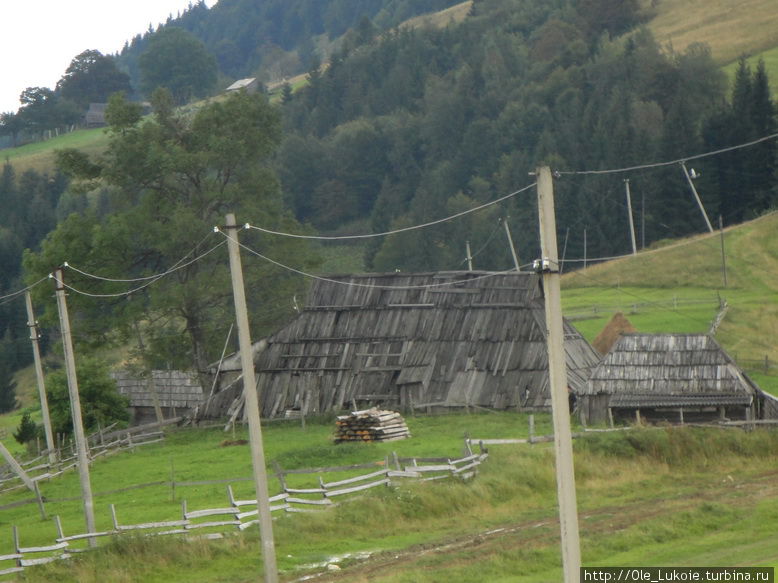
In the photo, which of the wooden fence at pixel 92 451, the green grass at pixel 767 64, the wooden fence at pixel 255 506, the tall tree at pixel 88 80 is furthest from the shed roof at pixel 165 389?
the tall tree at pixel 88 80

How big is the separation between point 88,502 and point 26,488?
14040 mm

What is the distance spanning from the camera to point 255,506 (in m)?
29.6

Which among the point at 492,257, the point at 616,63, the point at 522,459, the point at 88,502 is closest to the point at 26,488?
the point at 88,502

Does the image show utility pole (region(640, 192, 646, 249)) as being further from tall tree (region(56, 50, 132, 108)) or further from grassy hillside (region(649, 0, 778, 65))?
tall tree (region(56, 50, 132, 108))

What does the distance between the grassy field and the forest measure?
15.2m

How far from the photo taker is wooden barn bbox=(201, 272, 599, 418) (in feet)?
146

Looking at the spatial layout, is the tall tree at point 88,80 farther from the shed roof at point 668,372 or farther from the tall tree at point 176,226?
the shed roof at point 668,372

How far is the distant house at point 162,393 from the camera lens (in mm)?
55250

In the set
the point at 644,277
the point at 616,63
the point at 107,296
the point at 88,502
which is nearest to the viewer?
the point at 88,502

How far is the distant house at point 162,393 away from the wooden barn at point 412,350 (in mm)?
5614

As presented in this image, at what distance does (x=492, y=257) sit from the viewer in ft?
330

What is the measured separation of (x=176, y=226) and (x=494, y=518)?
2507 centimetres

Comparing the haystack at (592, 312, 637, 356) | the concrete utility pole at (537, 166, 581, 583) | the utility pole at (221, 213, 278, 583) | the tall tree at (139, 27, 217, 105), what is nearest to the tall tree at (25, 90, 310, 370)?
the haystack at (592, 312, 637, 356)

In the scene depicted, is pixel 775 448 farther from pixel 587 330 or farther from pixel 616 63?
pixel 616 63
